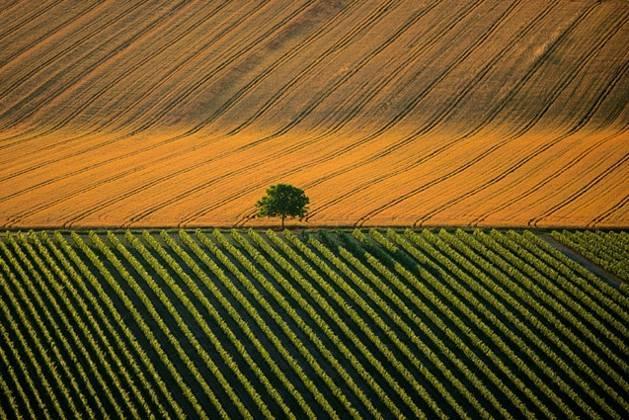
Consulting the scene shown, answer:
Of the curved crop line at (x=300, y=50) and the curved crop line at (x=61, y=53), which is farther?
the curved crop line at (x=61, y=53)

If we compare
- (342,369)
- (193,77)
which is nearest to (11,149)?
(193,77)

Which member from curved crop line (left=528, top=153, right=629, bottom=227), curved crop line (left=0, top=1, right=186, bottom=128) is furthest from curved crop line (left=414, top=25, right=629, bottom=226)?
curved crop line (left=0, top=1, right=186, bottom=128)

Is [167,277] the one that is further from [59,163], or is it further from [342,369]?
[59,163]

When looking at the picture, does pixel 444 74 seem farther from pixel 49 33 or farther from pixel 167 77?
pixel 49 33

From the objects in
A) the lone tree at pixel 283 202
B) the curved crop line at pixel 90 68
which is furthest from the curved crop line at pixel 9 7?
the lone tree at pixel 283 202

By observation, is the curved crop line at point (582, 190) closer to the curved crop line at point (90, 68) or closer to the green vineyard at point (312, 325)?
the green vineyard at point (312, 325)
